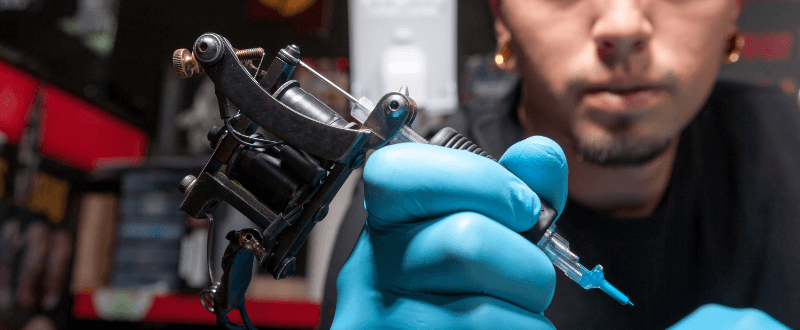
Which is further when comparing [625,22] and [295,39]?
[295,39]

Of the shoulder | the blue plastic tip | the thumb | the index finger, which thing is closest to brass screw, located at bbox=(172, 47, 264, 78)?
the index finger

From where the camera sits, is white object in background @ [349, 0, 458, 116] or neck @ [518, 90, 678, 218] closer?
neck @ [518, 90, 678, 218]

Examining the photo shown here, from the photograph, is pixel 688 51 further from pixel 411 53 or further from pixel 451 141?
pixel 411 53

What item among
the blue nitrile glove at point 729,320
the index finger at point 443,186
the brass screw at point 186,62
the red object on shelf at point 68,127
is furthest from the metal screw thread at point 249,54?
the red object on shelf at point 68,127

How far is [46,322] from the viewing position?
1.22 metres

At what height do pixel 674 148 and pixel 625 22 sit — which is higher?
pixel 625 22

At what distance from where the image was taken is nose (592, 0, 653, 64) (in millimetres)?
549

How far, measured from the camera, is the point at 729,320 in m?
0.55

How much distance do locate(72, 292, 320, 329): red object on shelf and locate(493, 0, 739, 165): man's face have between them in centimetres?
75

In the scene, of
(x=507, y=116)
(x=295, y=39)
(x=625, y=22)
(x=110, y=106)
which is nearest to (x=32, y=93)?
(x=110, y=106)

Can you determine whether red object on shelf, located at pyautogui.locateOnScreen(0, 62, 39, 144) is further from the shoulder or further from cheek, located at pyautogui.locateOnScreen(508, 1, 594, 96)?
the shoulder

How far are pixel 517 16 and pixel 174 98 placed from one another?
1084 millimetres

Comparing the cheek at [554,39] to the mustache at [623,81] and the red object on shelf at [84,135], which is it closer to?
the mustache at [623,81]

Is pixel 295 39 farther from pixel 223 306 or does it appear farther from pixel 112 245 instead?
pixel 223 306
